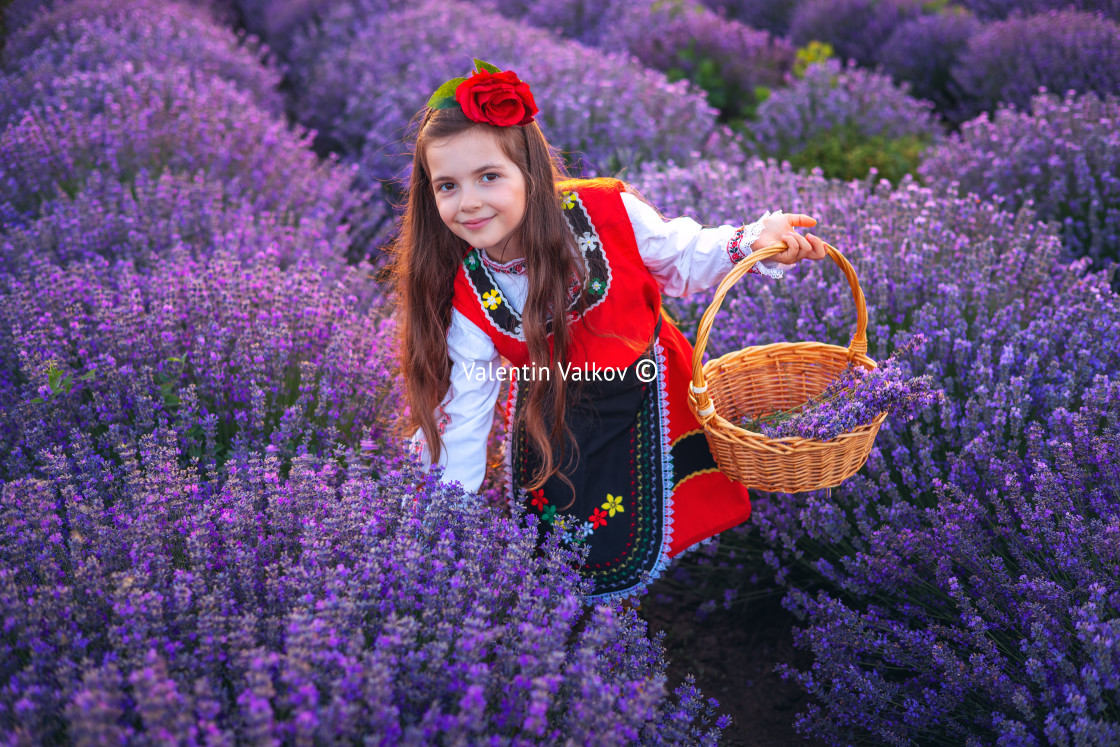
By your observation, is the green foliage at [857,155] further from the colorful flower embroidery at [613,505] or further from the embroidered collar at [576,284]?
the colorful flower embroidery at [613,505]

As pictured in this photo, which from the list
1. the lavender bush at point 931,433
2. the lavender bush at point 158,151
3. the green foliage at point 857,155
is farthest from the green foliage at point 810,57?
the lavender bush at point 158,151

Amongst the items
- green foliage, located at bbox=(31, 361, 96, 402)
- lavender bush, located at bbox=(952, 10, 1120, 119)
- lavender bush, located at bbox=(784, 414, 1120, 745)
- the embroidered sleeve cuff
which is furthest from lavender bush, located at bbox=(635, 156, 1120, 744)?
lavender bush, located at bbox=(952, 10, 1120, 119)

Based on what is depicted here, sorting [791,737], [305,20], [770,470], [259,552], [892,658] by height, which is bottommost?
[791,737]

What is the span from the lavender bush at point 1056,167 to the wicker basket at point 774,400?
1.58m

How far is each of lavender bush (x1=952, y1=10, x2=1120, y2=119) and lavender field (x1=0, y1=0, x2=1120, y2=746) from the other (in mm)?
76

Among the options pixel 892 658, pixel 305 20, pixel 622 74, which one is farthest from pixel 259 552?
pixel 305 20

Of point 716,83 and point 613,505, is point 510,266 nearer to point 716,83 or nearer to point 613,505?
point 613,505

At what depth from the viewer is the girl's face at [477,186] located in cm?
167

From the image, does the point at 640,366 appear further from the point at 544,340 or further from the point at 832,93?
the point at 832,93

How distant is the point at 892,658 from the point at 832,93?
418cm

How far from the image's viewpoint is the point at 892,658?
1690 millimetres

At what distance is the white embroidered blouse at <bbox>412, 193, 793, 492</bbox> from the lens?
180 cm

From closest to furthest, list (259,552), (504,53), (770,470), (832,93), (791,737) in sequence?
(259,552), (770,470), (791,737), (832,93), (504,53)

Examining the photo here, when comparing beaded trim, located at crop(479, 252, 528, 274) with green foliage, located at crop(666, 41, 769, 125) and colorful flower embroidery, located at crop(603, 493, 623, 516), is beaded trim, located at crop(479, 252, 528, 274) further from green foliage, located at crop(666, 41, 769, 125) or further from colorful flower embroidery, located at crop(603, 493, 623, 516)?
green foliage, located at crop(666, 41, 769, 125)
